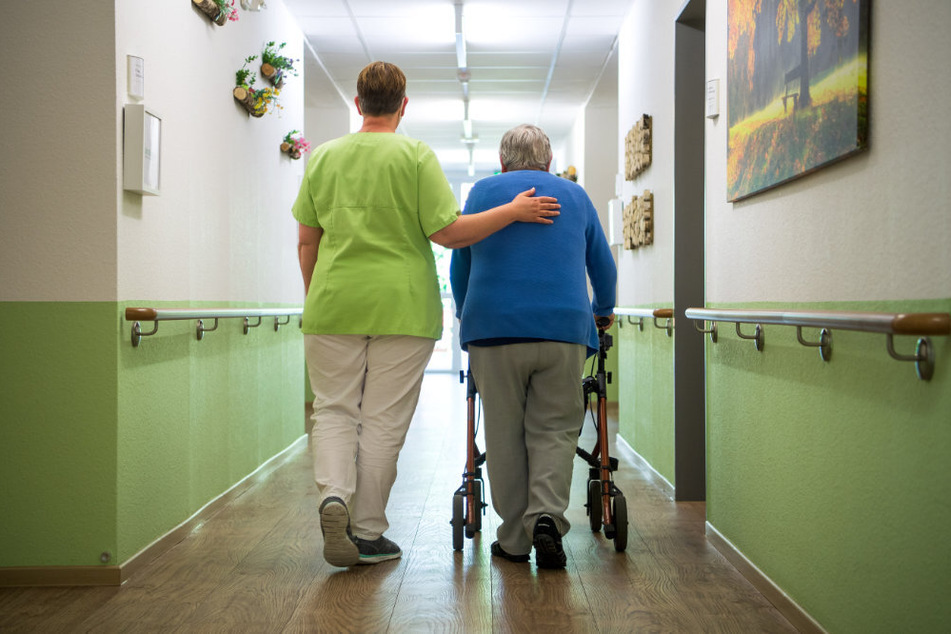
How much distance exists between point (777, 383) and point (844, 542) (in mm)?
626

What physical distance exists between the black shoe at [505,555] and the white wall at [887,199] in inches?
44.9

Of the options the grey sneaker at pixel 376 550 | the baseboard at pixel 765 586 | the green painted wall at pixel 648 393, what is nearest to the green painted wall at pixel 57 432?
the grey sneaker at pixel 376 550

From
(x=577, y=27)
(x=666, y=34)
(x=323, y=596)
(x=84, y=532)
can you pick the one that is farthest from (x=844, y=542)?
(x=577, y=27)

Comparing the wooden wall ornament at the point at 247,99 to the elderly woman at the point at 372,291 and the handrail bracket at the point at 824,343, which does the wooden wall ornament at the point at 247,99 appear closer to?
the elderly woman at the point at 372,291

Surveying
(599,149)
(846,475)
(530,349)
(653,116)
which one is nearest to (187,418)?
(530,349)

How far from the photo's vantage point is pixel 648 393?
5172 millimetres

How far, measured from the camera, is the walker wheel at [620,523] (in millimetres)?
3215

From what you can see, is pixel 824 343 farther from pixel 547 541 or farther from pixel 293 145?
pixel 293 145

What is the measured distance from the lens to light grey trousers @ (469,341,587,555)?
301cm

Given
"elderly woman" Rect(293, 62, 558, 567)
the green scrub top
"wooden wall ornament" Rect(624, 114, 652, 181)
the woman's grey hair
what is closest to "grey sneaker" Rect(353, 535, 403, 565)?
"elderly woman" Rect(293, 62, 558, 567)

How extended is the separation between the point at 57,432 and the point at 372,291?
1041 millimetres

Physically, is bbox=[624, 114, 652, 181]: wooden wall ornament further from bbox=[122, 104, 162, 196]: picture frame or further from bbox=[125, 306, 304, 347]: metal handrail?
bbox=[122, 104, 162, 196]: picture frame

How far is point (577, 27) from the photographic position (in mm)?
6266

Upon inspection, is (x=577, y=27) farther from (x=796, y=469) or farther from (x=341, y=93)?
(x=796, y=469)
